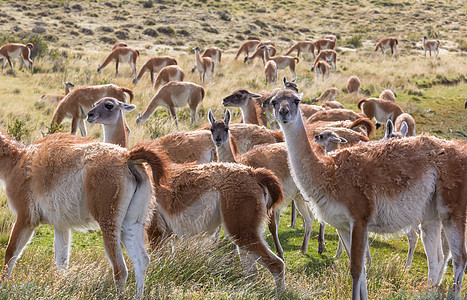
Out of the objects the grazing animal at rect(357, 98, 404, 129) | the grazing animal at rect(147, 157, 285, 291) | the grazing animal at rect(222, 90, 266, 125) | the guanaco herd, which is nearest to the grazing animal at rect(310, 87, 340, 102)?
the grazing animal at rect(357, 98, 404, 129)

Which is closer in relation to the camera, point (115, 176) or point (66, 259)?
point (115, 176)

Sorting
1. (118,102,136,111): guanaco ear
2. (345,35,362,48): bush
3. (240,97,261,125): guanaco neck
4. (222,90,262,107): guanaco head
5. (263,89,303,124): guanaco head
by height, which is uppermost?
(263,89,303,124): guanaco head

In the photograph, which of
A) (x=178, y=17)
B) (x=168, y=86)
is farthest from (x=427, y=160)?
(x=178, y=17)

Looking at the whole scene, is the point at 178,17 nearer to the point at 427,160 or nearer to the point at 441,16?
the point at 441,16

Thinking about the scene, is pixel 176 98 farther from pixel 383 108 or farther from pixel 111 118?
pixel 111 118

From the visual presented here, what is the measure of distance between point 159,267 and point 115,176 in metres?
1.05

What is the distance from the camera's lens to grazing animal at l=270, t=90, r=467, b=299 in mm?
4980

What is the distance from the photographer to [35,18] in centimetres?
4097

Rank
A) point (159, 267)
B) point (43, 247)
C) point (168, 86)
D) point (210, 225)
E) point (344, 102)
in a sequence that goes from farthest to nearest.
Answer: point (344, 102) → point (168, 86) → point (43, 247) → point (210, 225) → point (159, 267)

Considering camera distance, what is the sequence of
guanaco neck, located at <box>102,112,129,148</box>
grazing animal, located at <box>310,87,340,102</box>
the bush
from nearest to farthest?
guanaco neck, located at <box>102,112,129,148</box>
grazing animal, located at <box>310,87,340,102</box>
the bush

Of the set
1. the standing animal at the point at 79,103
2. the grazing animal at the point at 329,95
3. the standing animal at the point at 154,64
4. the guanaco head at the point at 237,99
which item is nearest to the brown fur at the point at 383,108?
the grazing animal at the point at 329,95

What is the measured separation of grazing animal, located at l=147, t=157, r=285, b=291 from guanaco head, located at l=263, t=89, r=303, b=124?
1.93 feet

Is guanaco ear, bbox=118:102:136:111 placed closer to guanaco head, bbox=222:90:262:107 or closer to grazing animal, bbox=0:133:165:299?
grazing animal, bbox=0:133:165:299

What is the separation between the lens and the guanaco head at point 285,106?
509cm
